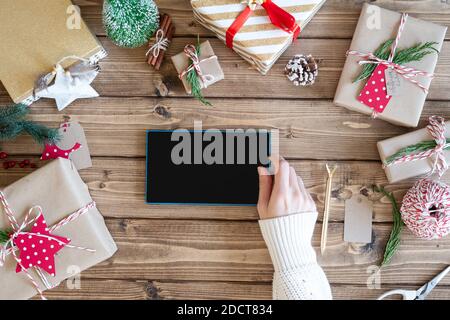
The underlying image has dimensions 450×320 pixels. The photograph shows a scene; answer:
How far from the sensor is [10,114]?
4.21ft

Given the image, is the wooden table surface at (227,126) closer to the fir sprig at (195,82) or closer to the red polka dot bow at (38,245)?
the fir sprig at (195,82)

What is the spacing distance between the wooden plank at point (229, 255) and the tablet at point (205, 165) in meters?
0.08

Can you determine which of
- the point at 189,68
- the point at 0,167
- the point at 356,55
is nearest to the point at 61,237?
the point at 0,167

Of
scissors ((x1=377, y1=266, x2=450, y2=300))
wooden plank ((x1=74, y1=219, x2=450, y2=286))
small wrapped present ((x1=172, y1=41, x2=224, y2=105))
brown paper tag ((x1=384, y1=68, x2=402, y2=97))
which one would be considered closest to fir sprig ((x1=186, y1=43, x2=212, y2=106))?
small wrapped present ((x1=172, y1=41, x2=224, y2=105))

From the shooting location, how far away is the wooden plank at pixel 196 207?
1.36m

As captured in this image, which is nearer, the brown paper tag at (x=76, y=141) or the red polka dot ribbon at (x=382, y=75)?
the red polka dot ribbon at (x=382, y=75)

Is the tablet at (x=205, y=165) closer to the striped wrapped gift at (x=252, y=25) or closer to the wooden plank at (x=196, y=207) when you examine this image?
the wooden plank at (x=196, y=207)

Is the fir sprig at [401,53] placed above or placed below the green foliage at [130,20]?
below

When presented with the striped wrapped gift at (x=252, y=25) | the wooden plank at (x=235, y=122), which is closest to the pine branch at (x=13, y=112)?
the wooden plank at (x=235, y=122)

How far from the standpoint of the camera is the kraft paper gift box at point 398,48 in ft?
4.20

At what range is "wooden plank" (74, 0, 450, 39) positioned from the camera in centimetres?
134

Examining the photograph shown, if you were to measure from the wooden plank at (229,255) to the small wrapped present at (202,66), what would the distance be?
0.40m

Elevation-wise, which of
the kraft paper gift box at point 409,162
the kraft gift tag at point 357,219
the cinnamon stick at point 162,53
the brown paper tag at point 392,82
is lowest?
the kraft gift tag at point 357,219

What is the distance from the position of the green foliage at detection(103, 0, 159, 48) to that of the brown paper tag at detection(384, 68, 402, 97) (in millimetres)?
645
